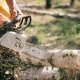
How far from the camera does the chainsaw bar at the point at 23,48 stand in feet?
6.55

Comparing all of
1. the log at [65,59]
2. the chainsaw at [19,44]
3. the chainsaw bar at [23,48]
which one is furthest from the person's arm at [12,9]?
the log at [65,59]

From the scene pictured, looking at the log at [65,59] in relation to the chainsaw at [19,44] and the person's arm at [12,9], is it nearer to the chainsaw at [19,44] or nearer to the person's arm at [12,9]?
the chainsaw at [19,44]

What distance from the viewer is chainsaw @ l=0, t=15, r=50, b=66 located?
2002mm

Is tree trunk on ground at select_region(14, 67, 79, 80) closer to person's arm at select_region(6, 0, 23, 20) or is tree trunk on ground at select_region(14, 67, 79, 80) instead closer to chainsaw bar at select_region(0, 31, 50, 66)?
chainsaw bar at select_region(0, 31, 50, 66)

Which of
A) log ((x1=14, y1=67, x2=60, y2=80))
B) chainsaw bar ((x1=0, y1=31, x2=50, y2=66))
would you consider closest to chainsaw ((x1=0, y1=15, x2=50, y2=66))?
chainsaw bar ((x1=0, y1=31, x2=50, y2=66))

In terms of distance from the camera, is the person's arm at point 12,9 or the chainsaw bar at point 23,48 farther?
the person's arm at point 12,9

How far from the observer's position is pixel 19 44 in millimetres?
2059

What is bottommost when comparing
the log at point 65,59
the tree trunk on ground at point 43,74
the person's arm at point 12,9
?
the tree trunk on ground at point 43,74

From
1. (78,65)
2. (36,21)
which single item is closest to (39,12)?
(36,21)

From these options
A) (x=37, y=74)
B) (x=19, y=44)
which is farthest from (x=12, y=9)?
(x=37, y=74)

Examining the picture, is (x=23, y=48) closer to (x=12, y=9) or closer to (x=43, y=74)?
(x=43, y=74)

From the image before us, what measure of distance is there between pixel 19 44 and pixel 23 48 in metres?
0.09

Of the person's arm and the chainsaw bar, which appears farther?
the person's arm

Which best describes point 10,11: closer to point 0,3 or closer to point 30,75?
point 0,3
